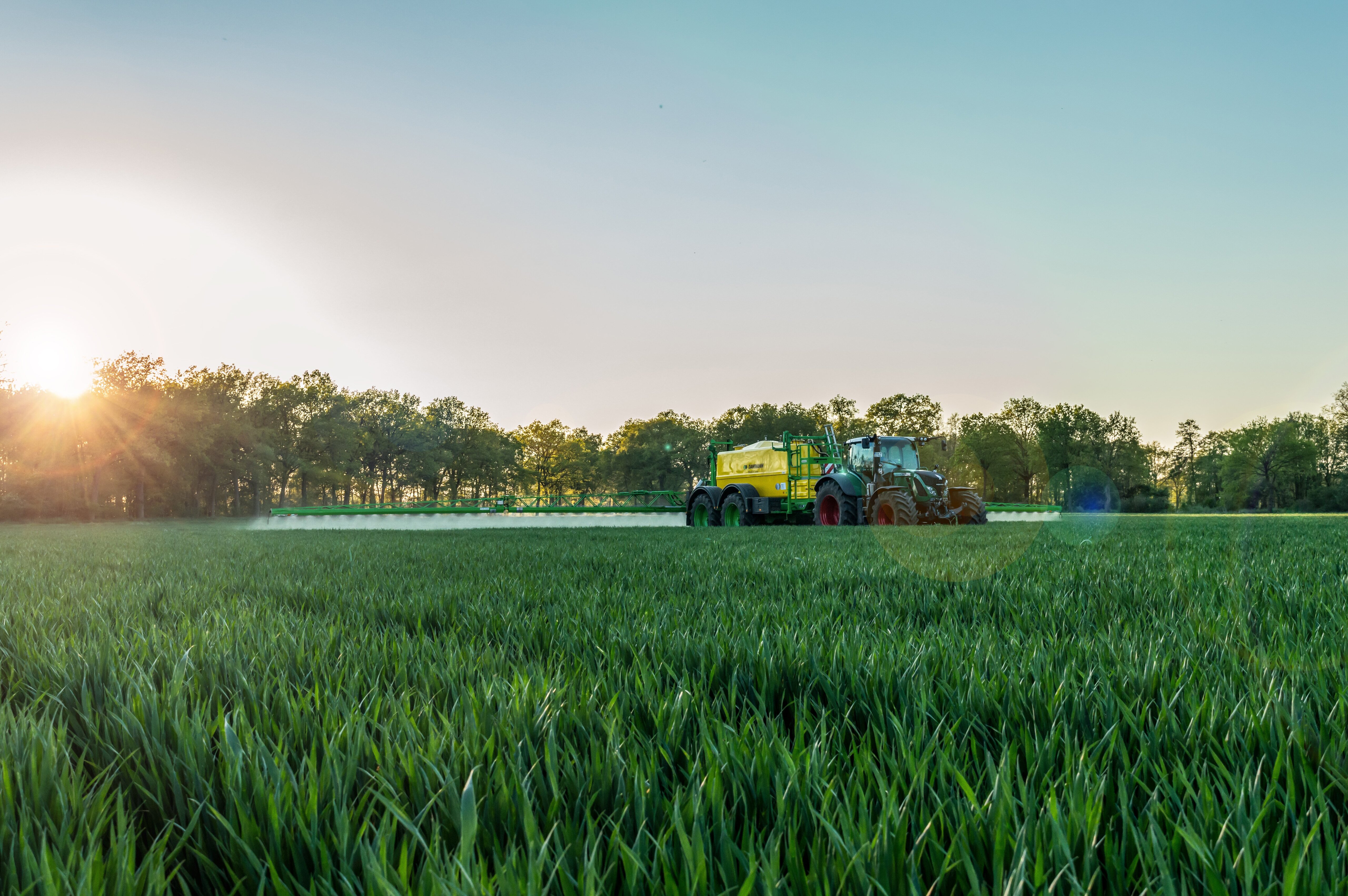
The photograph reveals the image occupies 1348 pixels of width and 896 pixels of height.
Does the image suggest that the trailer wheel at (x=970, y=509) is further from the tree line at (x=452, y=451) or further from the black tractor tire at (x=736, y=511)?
the tree line at (x=452, y=451)

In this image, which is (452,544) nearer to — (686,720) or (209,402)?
(686,720)

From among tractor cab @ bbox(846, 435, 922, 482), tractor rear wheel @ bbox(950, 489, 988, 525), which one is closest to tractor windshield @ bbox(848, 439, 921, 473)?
tractor cab @ bbox(846, 435, 922, 482)

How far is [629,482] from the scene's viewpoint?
301ft

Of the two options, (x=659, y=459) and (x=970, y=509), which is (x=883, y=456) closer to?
(x=970, y=509)

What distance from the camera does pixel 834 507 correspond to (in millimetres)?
18688

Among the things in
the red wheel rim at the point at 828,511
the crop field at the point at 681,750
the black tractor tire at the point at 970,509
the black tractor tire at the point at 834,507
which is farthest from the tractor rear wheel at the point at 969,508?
the crop field at the point at 681,750

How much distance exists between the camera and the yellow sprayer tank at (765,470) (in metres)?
20.6

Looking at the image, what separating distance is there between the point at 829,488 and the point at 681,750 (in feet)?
56.7

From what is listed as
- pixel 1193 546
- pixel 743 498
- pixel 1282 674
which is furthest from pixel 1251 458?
pixel 1282 674

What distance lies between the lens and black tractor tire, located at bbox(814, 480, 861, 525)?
17.4 metres

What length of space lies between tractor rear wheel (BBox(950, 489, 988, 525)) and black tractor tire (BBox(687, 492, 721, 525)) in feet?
24.2

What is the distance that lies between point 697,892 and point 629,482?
91.1 m

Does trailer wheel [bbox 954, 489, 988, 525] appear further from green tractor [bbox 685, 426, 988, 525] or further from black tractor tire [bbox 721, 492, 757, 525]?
black tractor tire [bbox 721, 492, 757, 525]

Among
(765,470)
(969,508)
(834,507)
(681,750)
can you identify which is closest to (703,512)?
(765,470)
